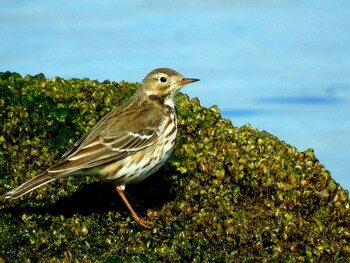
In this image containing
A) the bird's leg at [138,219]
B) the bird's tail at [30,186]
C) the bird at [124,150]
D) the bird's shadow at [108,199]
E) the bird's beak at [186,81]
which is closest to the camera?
the bird's tail at [30,186]

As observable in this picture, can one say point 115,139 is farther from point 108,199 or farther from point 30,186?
point 30,186

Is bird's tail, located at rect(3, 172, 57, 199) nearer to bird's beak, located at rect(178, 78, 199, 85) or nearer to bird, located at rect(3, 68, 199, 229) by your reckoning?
bird, located at rect(3, 68, 199, 229)

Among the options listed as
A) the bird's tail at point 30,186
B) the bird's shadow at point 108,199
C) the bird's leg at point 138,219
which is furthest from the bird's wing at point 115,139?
the bird's shadow at point 108,199

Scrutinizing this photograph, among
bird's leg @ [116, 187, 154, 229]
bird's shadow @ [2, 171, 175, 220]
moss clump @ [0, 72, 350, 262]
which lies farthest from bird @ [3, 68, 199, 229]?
moss clump @ [0, 72, 350, 262]

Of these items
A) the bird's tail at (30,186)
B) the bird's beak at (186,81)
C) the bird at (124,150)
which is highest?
the bird's beak at (186,81)

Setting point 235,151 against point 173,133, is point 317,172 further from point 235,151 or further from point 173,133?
point 173,133

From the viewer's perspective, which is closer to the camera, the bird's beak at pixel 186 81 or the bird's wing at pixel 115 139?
the bird's wing at pixel 115 139

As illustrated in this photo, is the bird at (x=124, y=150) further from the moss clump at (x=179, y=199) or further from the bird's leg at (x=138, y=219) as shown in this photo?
the moss clump at (x=179, y=199)

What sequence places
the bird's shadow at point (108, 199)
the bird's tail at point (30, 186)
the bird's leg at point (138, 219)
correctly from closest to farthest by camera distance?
the bird's tail at point (30, 186)
the bird's leg at point (138, 219)
the bird's shadow at point (108, 199)
